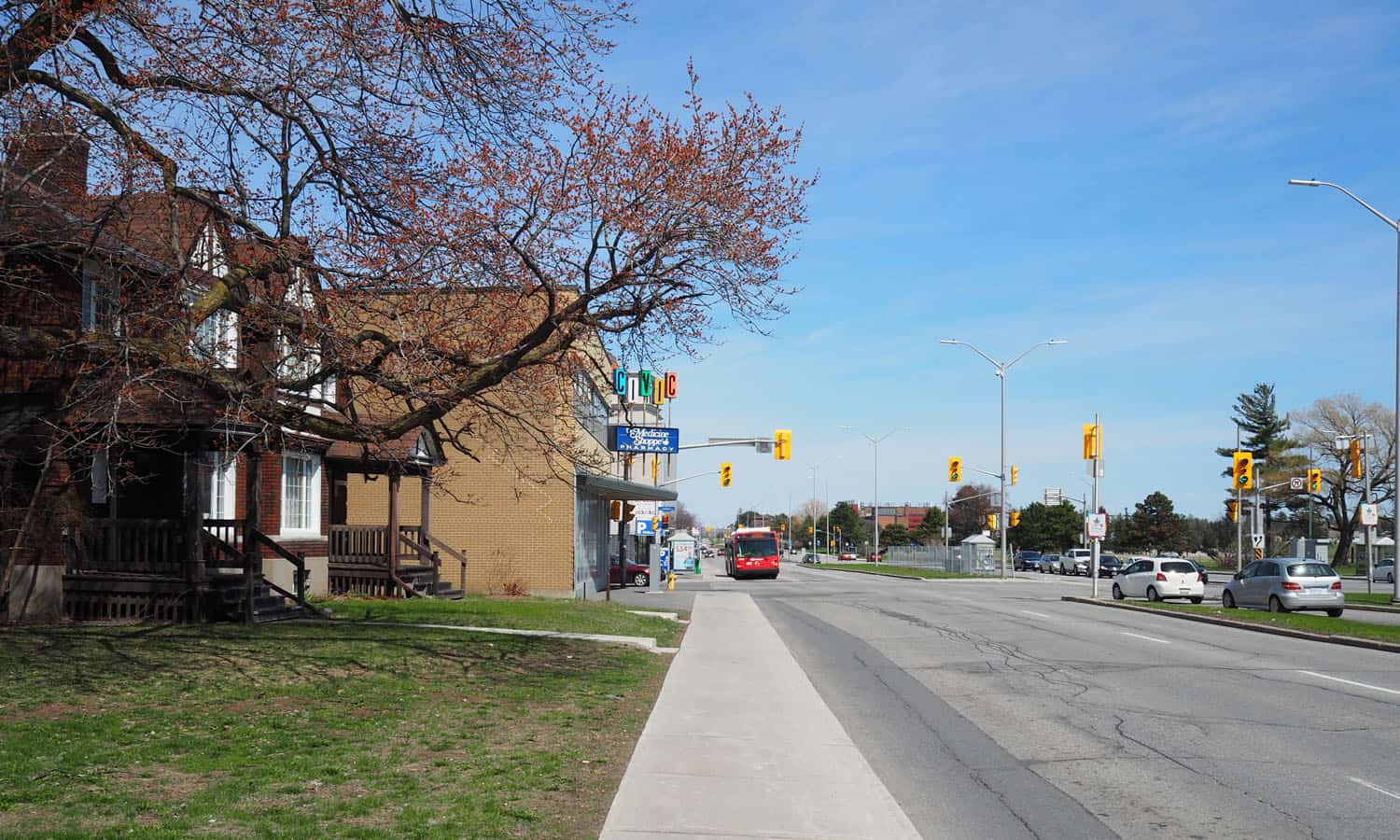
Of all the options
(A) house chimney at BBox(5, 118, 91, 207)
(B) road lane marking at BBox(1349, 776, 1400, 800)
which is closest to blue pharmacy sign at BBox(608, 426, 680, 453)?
(A) house chimney at BBox(5, 118, 91, 207)

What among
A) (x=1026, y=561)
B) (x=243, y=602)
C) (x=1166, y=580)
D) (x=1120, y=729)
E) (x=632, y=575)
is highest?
(x=243, y=602)

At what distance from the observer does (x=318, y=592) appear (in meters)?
25.3

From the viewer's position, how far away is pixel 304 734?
966 centimetres

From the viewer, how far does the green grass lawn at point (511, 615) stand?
66.4 feet

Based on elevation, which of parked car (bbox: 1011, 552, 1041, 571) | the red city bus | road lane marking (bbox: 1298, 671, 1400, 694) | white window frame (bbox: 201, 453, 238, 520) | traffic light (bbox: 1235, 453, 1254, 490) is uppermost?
traffic light (bbox: 1235, 453, 1254, 490)

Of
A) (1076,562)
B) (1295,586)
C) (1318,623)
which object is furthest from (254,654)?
(1076,562)

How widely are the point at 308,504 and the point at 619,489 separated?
10.6 meters

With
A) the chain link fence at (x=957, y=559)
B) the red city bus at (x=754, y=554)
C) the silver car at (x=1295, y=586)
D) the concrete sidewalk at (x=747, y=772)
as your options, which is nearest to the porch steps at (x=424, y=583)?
the concrete sidewalk at (x=747, y=772)

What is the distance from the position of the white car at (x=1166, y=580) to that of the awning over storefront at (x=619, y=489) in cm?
1583

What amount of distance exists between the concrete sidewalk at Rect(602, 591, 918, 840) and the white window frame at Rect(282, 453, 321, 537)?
12.2m

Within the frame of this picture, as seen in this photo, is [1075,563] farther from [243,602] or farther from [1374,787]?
[1374,787]

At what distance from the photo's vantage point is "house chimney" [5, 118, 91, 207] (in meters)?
12.6

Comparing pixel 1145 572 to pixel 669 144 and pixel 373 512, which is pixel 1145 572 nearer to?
pixel 373 512

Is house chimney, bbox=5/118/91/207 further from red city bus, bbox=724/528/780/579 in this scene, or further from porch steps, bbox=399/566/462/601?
red city bus, bbox=724/528/780/579
